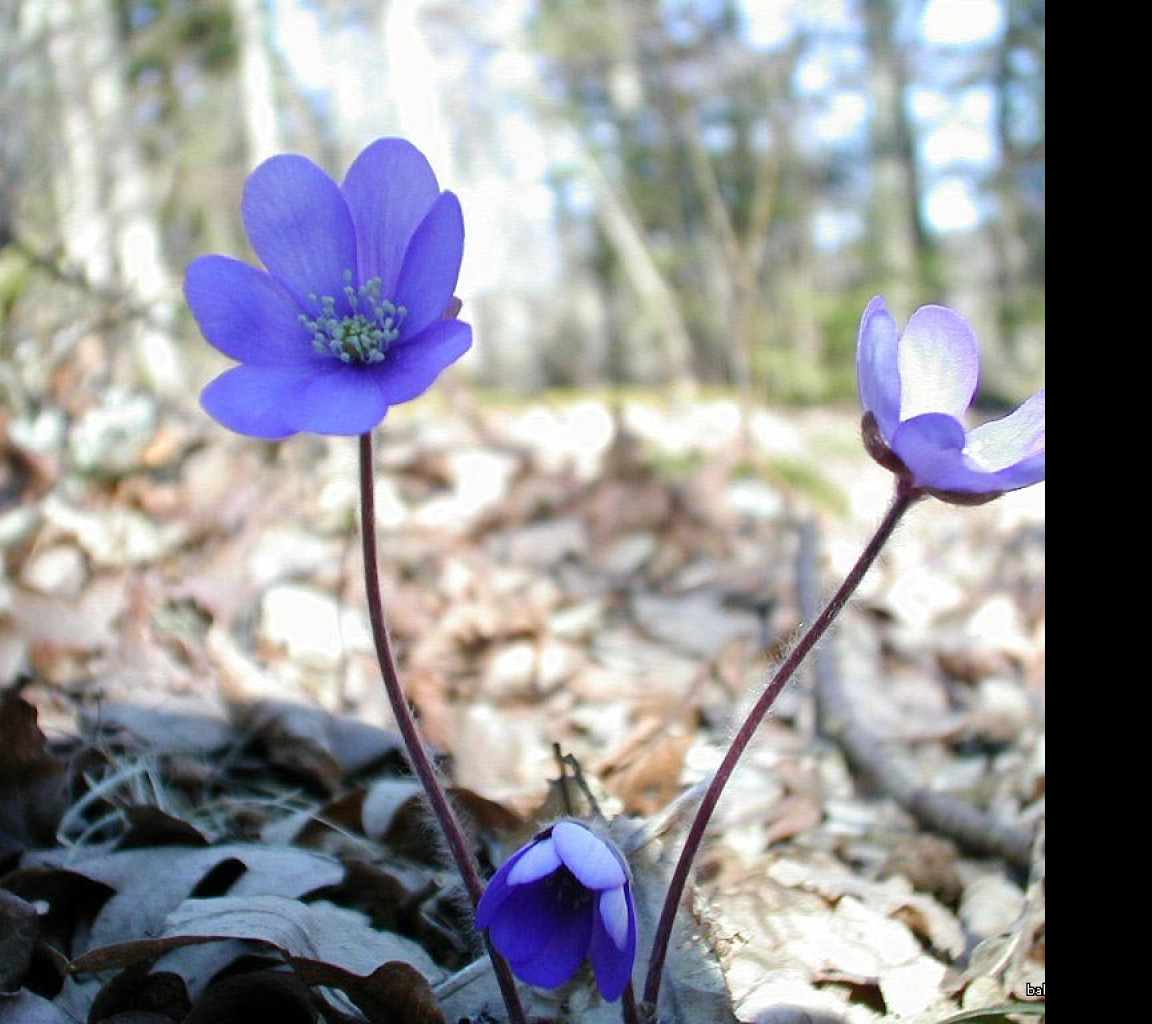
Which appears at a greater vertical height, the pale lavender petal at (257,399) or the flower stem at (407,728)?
the pale lavender petal at (257,399)

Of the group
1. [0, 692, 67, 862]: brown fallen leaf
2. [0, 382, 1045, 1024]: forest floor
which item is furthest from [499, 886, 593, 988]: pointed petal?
[0, 692, 67, 862]: brown fallen leaf

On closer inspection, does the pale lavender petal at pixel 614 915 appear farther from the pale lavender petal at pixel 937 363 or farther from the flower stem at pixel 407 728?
the pale lavender petal at pixel 937 363

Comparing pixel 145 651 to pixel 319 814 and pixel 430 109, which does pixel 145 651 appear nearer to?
pixel 319 814

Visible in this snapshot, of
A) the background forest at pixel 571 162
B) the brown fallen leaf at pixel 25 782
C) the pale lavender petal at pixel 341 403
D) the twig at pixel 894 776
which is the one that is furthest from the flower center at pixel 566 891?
the background forest at pixel 571 162

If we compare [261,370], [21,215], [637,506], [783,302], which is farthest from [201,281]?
[783,302]

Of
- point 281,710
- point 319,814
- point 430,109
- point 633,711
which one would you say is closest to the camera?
point 319,814

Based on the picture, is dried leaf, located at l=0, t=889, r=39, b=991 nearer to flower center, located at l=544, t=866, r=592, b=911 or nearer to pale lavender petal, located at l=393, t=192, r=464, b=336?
flower center, located at l=544, t=866, r=592, b=911
